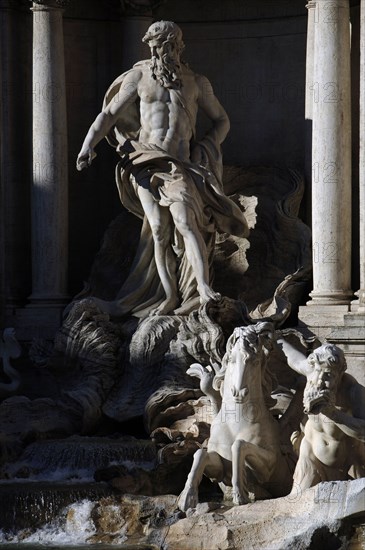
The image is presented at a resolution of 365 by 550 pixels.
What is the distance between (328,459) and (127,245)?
20.8 feet

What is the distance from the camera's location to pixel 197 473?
16.9 metres

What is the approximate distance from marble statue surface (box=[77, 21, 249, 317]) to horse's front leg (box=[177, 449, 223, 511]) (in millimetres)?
3673

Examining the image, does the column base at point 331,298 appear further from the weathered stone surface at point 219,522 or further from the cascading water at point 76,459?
the weathered stone surface at point 219,522

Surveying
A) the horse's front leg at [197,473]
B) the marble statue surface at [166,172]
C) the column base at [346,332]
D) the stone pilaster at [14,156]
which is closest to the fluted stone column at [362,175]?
the column base at [346,332]

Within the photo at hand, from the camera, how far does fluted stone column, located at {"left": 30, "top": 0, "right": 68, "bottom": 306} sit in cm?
2211

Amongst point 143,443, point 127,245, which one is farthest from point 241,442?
point 127,245

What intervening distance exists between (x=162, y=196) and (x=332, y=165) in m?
1.95

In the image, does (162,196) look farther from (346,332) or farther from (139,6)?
(346,332)

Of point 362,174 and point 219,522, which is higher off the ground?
point 362,174

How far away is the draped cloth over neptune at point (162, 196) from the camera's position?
20.8 metres

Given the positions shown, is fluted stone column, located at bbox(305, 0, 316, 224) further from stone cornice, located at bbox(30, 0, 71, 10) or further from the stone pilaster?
the stone pilaster

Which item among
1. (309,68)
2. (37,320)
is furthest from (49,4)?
(37,320)

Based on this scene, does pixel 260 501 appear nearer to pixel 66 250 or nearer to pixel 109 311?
Result: pixel 109 311

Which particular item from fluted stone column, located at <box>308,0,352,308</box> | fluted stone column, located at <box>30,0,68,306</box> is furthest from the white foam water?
fluted stone column, located at <box>30,0,68,306</box>
